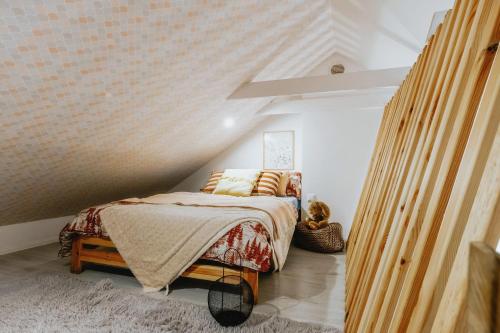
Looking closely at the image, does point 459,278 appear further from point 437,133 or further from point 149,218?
point 149,218

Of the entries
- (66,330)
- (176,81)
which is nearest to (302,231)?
(176,81)

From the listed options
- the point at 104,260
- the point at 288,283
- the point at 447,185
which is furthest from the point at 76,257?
the point at 447,185

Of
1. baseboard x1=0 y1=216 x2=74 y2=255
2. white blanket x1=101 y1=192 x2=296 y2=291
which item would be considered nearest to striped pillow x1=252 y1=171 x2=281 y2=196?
white blanket x1=101 y1=192 x2=296 y2=291

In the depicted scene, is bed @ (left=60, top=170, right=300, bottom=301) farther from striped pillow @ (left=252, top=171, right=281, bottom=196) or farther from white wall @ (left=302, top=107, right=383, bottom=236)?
white wall @ (left=302, top=107, right=383, bottom=236)

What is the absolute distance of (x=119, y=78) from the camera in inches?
80.6

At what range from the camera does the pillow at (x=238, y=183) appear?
380 cm

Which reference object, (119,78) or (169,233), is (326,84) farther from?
(169,233)

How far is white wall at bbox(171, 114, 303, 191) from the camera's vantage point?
4414mm

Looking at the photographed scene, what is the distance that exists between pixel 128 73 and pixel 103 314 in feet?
5.37

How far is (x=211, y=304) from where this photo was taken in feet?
6.04

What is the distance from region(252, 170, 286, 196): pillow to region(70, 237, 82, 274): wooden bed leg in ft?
6.69

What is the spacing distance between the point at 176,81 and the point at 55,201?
2170mm

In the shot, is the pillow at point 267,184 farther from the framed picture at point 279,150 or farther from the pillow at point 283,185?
the framed picture at point 279,150

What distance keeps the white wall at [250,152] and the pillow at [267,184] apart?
Answer: 0.53 metres
